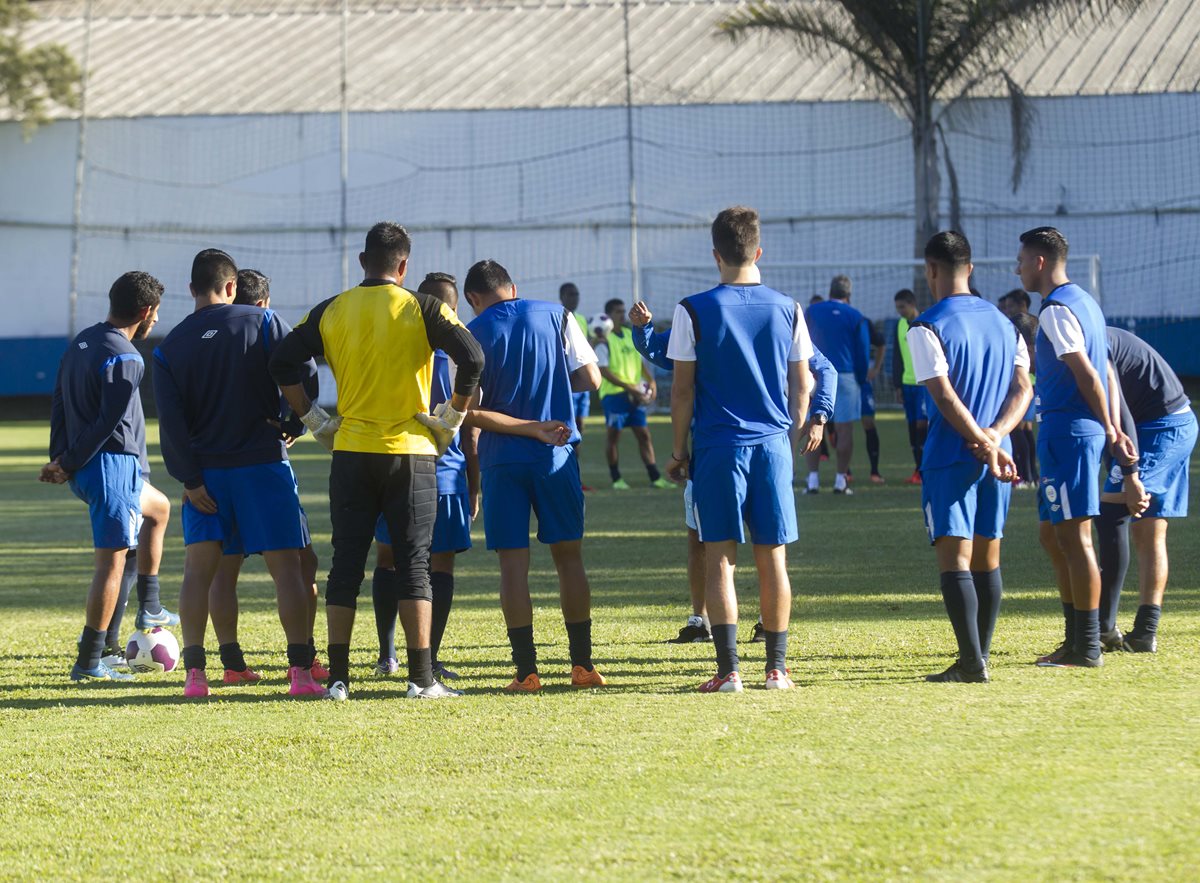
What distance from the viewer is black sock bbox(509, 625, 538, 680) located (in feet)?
23.1

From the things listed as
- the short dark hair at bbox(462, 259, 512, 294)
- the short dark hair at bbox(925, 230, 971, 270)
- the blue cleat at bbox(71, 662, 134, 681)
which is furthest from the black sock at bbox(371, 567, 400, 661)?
the short dark hair at bbox(925, 230, 971, 270)

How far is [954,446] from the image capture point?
22.2 feet

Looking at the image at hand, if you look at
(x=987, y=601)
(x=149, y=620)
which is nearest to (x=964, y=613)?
(x=987, y=601)

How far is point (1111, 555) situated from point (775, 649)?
197 centimetres

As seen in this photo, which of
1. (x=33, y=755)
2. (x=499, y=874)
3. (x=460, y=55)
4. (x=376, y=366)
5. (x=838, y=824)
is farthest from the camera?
(x=460, y=55)

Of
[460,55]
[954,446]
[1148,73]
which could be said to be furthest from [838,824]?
[460,55]

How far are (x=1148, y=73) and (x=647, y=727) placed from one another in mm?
33751

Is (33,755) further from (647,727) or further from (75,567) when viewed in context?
(75,567)

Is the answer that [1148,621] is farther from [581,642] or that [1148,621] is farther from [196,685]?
[196,685]

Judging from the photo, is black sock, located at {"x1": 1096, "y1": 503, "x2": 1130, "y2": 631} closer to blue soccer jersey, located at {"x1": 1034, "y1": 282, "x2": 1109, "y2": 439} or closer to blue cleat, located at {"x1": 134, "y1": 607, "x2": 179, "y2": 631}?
blue soccer jersey, located at {"x1": 1034, "y1": 282, "x2": 1109, "y2": 439}

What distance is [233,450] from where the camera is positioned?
23.5ft

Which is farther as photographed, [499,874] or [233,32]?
[233,32]

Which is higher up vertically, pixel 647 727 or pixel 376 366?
pixel 376 366

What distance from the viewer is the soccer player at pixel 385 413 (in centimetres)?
659
